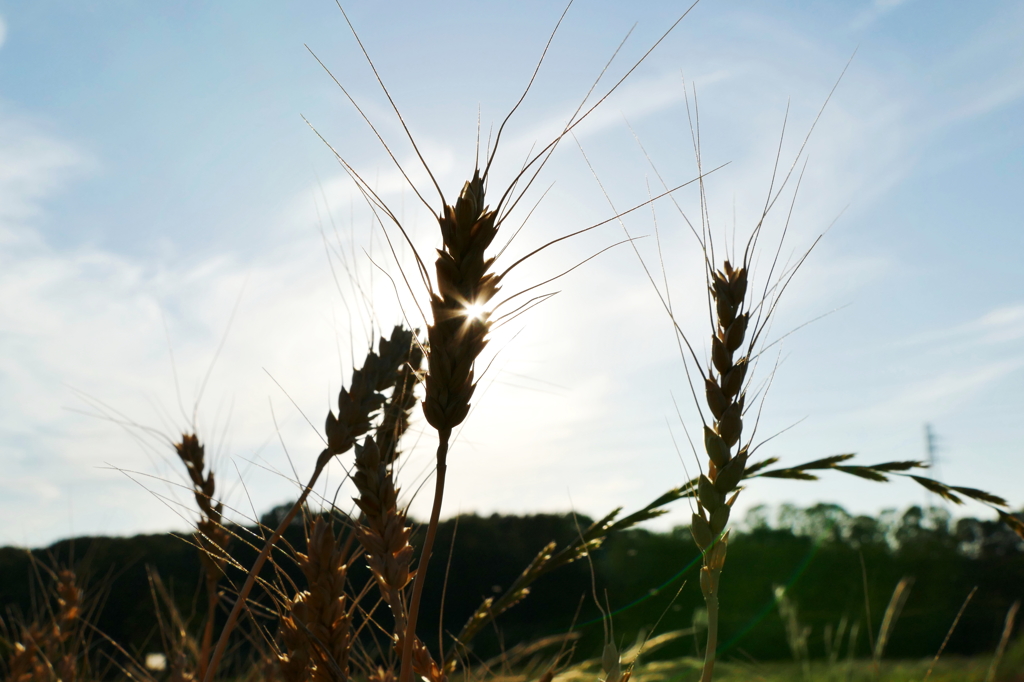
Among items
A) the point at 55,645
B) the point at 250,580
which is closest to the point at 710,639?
the point at 250,580

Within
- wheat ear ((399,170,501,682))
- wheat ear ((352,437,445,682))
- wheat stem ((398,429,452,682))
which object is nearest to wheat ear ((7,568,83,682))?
wheat ear ((352,437,445,682))

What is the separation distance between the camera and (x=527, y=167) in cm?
145

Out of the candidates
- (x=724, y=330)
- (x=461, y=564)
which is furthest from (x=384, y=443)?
(x=461, y=564)

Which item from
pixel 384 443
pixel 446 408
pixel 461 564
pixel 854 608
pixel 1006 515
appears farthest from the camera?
pixel 854 608

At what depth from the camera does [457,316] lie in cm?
118

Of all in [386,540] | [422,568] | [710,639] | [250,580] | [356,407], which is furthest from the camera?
[356,407]

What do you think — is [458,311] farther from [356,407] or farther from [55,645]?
[55,645]

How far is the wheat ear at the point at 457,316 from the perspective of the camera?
3.80 ft

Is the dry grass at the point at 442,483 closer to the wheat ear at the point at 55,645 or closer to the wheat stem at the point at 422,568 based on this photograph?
the wheat stem at the point at 422,568

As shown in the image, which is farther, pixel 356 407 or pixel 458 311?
pixel 356 407

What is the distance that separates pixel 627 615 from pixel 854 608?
33.5 feet

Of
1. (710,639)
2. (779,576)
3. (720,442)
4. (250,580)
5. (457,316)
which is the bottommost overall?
(779,576)

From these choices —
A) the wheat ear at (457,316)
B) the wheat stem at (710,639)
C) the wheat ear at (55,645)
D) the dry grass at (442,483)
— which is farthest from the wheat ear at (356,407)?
the wheat ear at (55,645)

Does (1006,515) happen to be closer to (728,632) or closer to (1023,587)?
(728,632)
